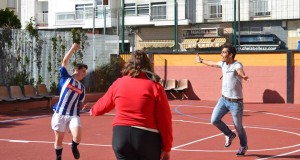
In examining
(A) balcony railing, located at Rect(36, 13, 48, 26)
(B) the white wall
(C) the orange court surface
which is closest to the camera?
(C) the orange court surface

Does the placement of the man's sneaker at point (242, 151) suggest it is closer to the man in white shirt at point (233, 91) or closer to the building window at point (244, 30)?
the man in white shirt at point (233, 91)

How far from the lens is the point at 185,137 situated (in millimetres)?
12266

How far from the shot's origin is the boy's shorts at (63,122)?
880 centimetres

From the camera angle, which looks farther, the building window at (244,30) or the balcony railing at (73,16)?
the balcony railing at (73,16)

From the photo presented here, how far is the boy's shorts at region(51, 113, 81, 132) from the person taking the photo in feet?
28.9

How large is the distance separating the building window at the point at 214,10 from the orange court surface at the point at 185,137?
19693 millimetres

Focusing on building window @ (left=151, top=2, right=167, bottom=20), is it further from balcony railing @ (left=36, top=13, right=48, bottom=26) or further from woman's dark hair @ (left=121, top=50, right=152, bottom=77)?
woman's dark hair @ (left=121, top=50, right=152, bottom=77)

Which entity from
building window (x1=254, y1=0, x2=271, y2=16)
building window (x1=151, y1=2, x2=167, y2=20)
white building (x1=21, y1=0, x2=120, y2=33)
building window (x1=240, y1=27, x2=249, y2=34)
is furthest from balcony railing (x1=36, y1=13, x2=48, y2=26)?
building window (x1=254, y1=0, x2=271, y2=16)

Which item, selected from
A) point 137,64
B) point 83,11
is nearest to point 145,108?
point 137,64

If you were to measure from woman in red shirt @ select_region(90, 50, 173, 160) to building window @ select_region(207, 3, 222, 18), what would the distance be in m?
33.0

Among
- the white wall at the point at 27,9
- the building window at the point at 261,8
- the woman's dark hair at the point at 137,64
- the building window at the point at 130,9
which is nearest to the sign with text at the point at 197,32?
the building window at the point at 261,8

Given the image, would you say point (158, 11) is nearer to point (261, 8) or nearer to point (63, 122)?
point (261, 8)

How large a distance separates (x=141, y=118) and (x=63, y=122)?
4070mm

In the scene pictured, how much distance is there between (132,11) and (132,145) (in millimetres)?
37832
